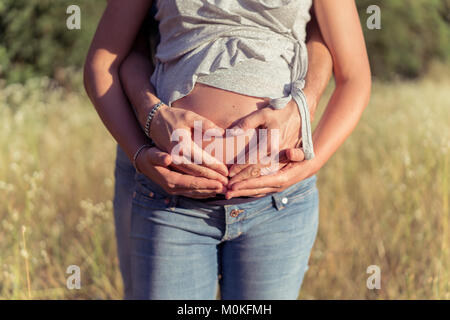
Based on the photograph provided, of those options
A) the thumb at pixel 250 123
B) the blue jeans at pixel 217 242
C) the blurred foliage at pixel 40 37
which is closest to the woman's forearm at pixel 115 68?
the blue jeans at pixel 217 242

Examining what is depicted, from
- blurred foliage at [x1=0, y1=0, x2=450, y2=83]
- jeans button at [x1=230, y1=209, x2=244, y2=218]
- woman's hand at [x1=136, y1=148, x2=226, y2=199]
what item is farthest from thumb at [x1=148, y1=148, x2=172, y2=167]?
blurred foliage at [x1=0, y1=0, x2=450, y2=83]

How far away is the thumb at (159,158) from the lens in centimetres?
114

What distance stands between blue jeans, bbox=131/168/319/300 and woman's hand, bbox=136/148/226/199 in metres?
0.09

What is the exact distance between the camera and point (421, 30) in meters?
10.0

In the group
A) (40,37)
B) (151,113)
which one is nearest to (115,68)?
(151,113)

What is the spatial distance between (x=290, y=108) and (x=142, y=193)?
53cm

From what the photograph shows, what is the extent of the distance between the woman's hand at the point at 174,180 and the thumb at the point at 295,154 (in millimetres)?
204

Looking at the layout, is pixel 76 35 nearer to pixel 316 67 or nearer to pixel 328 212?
pixel 328 212

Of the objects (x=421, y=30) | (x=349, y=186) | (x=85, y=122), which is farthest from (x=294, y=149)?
(x=421, y=30)

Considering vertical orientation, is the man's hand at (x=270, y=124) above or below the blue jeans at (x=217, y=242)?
above

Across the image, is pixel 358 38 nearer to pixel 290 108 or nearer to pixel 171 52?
pixel 290 108

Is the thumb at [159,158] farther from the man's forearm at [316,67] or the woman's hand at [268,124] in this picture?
the man's forearm at [316,67]

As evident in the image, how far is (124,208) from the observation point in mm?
1482

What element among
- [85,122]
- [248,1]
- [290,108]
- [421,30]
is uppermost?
[421,30]
